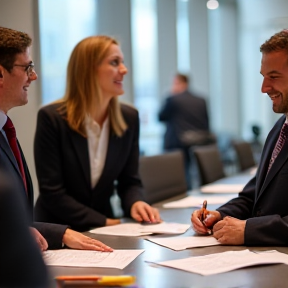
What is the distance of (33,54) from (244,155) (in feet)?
8.96

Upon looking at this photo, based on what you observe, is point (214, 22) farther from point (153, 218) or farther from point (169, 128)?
point (153, 218)

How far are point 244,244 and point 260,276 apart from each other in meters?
0.43

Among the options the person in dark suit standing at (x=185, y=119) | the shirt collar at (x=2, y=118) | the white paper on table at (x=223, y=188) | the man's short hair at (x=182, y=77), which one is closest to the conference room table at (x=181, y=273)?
the shirt collar at (x=2, y=118)

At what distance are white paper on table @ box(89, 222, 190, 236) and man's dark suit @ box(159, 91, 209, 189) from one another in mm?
5059

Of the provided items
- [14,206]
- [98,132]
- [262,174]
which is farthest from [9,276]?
[98,132]

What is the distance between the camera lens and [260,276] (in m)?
1.62

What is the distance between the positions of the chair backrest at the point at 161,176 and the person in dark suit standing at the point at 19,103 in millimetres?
1417

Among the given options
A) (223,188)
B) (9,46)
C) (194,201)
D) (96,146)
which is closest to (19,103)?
(9,46)

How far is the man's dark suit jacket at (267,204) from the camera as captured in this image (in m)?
2.02

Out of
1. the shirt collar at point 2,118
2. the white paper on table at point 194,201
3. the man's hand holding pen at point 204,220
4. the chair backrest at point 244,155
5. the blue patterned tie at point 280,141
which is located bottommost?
the chair backrest at point 244,155

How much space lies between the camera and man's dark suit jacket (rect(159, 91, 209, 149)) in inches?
301

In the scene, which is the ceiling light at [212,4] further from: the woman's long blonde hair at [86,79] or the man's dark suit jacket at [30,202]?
the man's dark suit jacket at [30,202]

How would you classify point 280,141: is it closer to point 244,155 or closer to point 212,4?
point 244,155

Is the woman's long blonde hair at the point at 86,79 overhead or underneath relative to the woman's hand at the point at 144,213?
overhead
